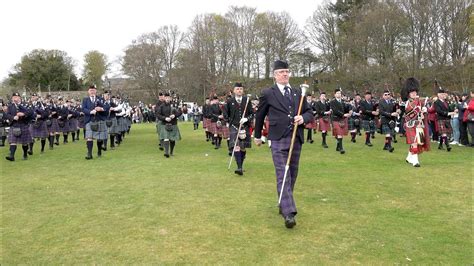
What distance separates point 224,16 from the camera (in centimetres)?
5175

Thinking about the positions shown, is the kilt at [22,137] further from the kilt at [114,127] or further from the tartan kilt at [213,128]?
the tartan kilt at [213,128]

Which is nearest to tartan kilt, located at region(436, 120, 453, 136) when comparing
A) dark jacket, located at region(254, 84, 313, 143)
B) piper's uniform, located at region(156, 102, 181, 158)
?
piper's uniform, located at region(156, 102, 181, 158)

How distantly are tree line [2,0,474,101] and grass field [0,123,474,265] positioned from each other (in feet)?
89.1

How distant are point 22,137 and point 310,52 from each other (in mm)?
41020

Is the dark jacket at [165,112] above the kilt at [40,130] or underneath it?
above

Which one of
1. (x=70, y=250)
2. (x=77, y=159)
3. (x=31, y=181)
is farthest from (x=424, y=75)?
(x=70, y=250)

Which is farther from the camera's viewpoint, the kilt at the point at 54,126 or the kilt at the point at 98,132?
the kilt at the point at 54,126

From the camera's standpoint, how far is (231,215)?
6023 mm

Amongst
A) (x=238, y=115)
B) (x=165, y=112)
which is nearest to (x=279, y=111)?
(x=238, y=115)

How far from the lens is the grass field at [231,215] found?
15.0 ft

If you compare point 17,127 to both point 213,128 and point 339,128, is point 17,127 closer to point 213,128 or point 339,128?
point 213,128

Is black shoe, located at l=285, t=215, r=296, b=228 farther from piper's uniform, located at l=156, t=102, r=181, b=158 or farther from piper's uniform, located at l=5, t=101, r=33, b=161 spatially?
piper's uniform, located at l=5, t=101, r=33, b=161

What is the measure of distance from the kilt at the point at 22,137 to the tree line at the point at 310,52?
27682mm

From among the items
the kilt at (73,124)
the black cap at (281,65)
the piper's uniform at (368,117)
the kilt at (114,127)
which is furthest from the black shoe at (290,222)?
the kilt at (73,124)
